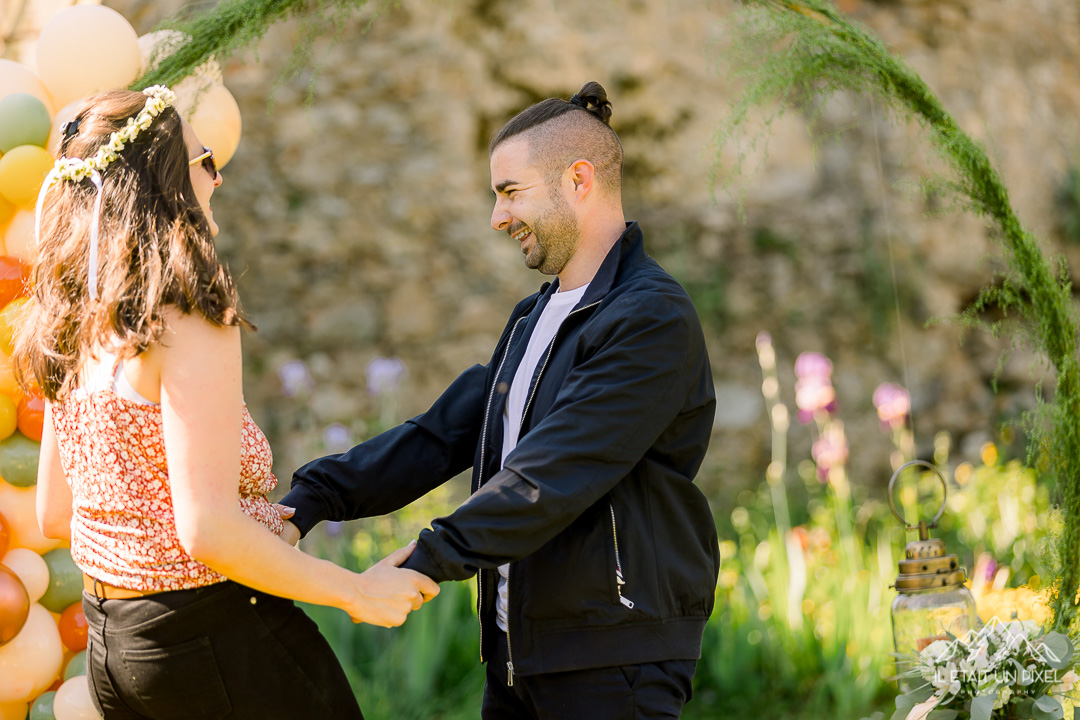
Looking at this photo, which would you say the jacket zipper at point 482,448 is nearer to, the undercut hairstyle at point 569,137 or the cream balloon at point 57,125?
the undercut hairstyle at point 569,137

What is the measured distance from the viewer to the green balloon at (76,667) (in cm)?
254

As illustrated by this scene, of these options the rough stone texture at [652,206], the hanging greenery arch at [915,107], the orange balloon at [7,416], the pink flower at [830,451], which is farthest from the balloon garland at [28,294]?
the pink flower at [830,451]

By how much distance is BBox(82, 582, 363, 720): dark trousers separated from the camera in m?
1.55

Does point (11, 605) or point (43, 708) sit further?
point (43, 708)

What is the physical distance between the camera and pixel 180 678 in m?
1.55

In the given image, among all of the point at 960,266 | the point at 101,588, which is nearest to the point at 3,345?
the point at 101,588

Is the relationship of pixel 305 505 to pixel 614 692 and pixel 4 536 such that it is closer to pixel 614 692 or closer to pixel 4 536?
pixel 614 692

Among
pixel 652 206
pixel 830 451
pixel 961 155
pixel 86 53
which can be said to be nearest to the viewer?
pixel 961 155

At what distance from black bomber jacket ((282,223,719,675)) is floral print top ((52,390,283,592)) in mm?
452

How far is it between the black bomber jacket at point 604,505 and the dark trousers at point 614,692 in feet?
0.11

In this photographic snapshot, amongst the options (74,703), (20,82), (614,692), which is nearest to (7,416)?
(74,703)

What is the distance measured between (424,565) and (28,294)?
4.60 feet

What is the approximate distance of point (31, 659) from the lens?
8.17 feet

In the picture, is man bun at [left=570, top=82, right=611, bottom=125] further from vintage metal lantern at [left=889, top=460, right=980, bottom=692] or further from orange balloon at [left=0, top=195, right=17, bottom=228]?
orange balloon at [left=0, top=195, right=17, bottom=228]
